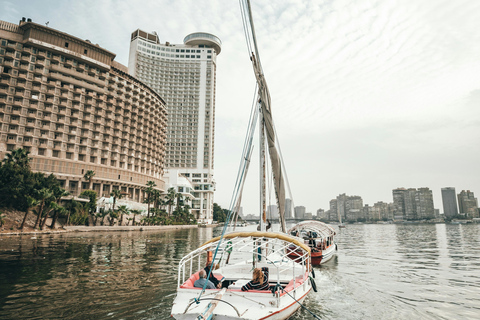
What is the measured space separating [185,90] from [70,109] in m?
90.6

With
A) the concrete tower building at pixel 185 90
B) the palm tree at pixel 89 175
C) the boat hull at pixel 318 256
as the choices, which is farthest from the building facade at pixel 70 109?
the boat hull at pixel 318 256

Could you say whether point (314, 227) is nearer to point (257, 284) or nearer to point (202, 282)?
point (257, 284)

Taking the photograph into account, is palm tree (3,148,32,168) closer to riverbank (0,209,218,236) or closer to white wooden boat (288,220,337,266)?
riverbank (0,209,218,236)

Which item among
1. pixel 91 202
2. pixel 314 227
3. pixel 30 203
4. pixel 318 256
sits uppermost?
pixel 91 202

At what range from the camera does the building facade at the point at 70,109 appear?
76250 millimetres

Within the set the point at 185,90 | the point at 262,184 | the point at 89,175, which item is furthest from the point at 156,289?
the point at 185,90

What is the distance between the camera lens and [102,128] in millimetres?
92812

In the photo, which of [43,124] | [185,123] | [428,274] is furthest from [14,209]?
[185,123]

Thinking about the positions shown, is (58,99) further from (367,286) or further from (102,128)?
(367,286)

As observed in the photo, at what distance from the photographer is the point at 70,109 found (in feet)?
281

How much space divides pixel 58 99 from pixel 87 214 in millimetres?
41742

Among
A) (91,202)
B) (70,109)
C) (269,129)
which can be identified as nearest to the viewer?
(269,129)

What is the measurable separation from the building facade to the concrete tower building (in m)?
56.8

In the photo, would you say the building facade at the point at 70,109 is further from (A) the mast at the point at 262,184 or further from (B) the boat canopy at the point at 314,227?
(A) the mast at the point at 262,184
